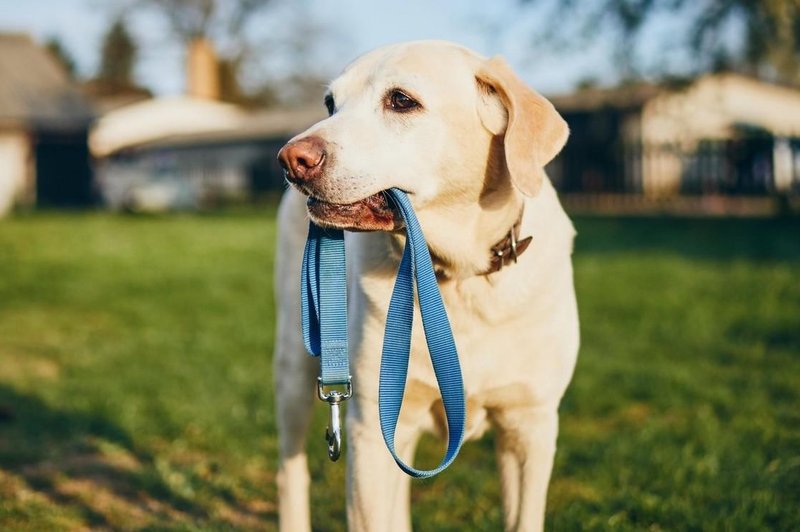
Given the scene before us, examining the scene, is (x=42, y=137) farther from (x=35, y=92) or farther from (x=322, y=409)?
(x=322, y=409)

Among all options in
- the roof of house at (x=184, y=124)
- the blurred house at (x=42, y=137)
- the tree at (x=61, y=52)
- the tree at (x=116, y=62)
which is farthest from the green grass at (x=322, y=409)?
the tree at (x=61, y=52)

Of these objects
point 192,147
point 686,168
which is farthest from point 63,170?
point 686,168

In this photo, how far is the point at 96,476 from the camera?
3953mm

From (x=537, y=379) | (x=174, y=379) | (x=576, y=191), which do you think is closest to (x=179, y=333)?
(x=174, y=379)

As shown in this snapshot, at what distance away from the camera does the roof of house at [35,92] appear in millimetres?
29172

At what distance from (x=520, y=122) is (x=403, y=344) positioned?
2.41ft

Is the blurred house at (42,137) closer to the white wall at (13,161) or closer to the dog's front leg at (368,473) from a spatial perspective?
the white wall at (13,161)

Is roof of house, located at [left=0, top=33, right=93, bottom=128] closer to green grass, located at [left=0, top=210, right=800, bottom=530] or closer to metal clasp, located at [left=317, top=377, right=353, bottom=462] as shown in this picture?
green grass, located at [left=0, top=210, right=800, bottom=530]

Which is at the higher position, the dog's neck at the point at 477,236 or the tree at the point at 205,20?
Result: the tree at the point at 205,20

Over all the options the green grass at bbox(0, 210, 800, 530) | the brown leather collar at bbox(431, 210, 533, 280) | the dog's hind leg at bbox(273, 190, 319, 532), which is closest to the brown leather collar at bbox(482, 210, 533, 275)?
the brown leather collar at bbox(431, 210, 533, 280)

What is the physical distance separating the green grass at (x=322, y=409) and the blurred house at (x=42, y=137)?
21069 millimetres

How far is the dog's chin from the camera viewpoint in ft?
7.76

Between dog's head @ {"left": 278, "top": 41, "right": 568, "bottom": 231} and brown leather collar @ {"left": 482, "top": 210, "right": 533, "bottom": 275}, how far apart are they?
14 centimetres

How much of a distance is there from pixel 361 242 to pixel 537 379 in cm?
71
